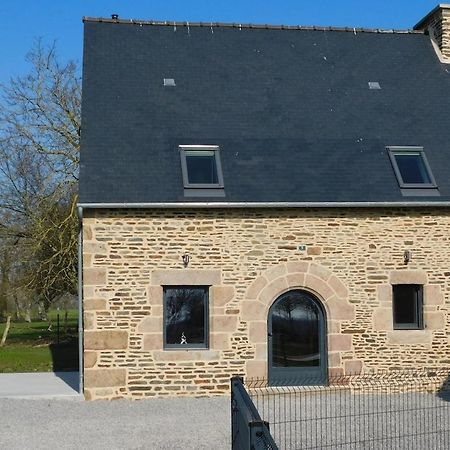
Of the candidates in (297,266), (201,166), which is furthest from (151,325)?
(201,166)

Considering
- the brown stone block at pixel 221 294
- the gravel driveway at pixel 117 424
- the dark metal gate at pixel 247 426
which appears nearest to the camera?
the dark metal gate at pixel 247 426

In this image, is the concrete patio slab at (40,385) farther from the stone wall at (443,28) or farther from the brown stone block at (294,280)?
the stone wall at (443,28)

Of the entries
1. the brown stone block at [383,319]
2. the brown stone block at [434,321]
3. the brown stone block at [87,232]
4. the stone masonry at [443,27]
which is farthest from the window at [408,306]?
the stone masonry at [443,27]

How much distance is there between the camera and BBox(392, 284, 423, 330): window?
13797 mm

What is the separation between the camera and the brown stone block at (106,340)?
12766mm

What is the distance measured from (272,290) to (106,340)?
9.83 feet

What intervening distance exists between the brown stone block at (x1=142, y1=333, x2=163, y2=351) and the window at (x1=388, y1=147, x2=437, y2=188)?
5194mm

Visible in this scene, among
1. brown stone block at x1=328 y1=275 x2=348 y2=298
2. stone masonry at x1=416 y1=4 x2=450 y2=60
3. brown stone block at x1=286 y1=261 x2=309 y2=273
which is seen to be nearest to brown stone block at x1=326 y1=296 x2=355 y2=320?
brown stone block at x1=328 y1=275 x2=348 y2=298

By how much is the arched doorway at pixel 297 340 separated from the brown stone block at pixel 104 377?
2627mm

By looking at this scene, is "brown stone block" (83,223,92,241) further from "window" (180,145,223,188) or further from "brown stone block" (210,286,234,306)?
"brown stone block" (210,286,234,306)

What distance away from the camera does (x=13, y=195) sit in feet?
75.0

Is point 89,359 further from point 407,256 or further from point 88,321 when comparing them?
point 407,256

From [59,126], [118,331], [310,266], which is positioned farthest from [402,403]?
[59,126]

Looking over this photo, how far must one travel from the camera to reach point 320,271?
13484mm
